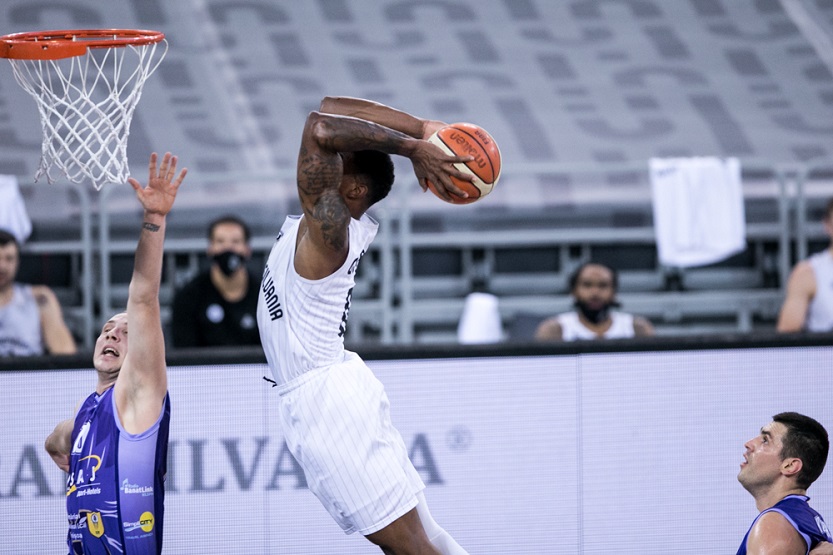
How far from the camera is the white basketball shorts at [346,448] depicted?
4320mm

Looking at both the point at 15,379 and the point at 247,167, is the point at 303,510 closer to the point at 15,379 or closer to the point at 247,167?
the point at 15,379

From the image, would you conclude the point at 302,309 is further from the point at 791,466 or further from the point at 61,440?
the point at 791,466

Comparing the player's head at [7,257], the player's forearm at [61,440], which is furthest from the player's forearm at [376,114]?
the player's head at [7,257]

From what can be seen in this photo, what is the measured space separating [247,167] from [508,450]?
14.3 feet

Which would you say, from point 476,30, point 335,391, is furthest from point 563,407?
point 476,30

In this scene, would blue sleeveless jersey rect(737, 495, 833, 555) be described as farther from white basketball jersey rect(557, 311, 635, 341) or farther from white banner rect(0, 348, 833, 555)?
white basketball jersey rect(557, 311, 635, 341)

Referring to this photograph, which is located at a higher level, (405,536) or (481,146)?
(481,146)

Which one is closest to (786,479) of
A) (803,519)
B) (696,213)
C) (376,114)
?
(803,519)

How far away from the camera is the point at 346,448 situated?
4.32 metres

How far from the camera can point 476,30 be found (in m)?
10.6

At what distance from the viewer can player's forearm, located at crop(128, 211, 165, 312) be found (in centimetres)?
426

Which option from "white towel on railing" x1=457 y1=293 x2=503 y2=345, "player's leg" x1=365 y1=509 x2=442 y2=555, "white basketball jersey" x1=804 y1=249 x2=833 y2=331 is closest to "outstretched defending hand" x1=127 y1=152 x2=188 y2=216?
"player's leg" x1=365 y1=509 x2=442 y2=555

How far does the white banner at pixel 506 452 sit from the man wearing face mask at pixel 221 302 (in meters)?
1.27

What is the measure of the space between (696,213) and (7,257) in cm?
480
